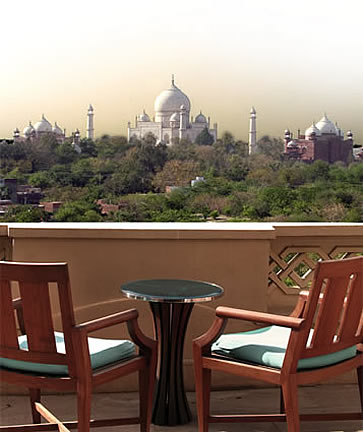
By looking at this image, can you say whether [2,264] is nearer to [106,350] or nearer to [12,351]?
[12,351]

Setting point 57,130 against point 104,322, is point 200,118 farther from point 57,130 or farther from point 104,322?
point 104,322

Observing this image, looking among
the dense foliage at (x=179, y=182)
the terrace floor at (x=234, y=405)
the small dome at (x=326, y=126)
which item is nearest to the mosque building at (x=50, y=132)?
the dense foliage at (x=179, y=182)

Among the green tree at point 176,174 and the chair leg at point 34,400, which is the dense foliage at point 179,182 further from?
the chair leg at point 34,400

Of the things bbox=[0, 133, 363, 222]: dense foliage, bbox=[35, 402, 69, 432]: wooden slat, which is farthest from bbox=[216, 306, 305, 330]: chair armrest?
bbox=[0, 133, 363, 222]: dense foliage

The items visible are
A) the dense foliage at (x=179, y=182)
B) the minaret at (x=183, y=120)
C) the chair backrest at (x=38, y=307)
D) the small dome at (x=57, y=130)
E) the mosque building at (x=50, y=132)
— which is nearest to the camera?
the chair backrest at (x=38, y=307)

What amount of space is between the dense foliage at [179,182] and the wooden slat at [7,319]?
26.0 m

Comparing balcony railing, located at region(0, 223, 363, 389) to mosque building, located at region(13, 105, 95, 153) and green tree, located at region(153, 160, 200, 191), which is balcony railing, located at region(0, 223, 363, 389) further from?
mosque building, located at region(13, 105, 95, 153)

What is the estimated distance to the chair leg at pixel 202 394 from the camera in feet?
7.18

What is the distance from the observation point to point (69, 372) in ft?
6.46

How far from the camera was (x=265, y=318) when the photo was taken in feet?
6.77

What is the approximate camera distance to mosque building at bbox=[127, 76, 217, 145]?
32469mm

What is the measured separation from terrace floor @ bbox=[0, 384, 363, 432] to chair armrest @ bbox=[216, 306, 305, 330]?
0.50 m

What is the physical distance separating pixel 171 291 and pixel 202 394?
346 mm

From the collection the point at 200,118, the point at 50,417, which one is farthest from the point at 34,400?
the point at 200,118
